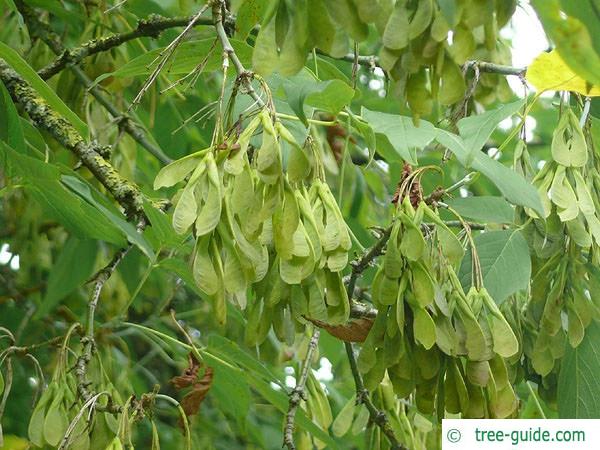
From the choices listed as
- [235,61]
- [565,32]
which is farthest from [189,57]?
[565,32]

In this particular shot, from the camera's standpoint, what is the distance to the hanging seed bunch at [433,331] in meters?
1.17

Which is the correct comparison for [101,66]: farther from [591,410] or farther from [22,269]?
[591,410]

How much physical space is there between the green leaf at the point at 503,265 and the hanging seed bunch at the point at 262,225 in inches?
10.6

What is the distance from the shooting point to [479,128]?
49.5 inches

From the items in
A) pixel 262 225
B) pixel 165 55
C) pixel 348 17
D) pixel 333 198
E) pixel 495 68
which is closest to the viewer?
pixel 348 17

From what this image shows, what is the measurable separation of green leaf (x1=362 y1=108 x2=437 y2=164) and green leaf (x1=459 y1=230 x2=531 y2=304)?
0.21 m

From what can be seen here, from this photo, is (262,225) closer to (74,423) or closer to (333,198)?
(333,198)

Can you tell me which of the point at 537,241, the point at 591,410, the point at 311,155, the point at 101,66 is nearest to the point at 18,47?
the point at 101,66

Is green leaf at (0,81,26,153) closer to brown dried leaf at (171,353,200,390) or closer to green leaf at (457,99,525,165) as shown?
brown dried leaf at (171,353,200,390)

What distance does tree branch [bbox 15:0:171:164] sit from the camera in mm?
1846

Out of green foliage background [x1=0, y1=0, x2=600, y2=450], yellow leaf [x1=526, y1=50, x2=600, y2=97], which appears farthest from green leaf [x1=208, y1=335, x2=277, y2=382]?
yellow leaf [x1=526, y1=50, x2=600, y2=97]

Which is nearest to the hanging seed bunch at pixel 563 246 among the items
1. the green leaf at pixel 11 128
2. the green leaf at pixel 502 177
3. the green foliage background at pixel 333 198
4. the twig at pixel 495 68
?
the green foliage background at pixel 333 198

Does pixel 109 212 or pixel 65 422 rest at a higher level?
pixel 109 212

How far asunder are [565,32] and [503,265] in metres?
0.71
